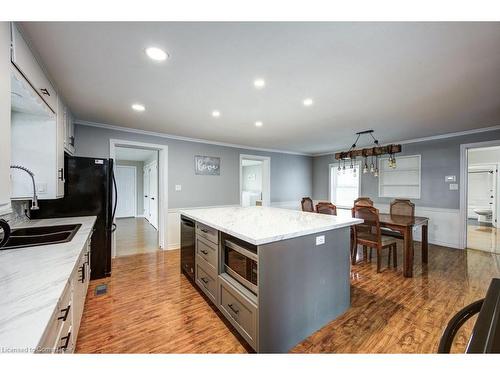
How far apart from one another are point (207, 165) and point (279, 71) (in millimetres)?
3163

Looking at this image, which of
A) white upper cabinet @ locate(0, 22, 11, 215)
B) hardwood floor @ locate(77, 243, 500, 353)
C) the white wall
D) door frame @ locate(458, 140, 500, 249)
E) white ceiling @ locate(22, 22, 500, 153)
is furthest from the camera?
the white wall

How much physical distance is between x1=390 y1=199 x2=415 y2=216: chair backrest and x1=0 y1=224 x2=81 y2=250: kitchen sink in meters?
4.71

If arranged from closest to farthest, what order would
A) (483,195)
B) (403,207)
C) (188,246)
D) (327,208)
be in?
1. (188,246)
2. (327,208)
3. (403,207)
4. (483,195)

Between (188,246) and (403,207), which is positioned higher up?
(403,207)

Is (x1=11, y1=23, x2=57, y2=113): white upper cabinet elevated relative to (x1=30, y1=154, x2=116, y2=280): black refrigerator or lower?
elevated

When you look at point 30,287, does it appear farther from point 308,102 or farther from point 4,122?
point 308,102

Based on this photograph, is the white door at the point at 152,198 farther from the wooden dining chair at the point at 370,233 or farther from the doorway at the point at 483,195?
the doorway at the point at 483,195

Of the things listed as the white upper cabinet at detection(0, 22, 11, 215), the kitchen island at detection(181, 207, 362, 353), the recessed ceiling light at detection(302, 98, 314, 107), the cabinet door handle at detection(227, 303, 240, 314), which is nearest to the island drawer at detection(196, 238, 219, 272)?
the kitchen island at detection(181, 207, 362, 353)

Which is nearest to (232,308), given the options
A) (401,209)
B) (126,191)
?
(401,209)

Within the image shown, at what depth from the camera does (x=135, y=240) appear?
15.9ft

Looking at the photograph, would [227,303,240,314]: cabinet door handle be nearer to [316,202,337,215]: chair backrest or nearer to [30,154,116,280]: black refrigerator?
[30,154,116,280]: black refrigerator

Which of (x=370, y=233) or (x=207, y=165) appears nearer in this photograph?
(x=370, y=233)

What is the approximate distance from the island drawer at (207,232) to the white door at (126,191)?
22.0 feet

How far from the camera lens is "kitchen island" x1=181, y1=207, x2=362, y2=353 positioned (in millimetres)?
1489
